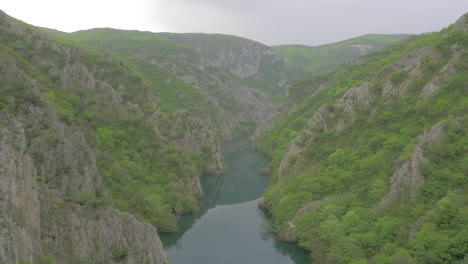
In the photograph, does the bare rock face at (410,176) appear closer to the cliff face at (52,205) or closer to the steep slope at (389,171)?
the steep slope at (389,171)

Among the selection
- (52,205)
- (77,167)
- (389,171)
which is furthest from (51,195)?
(389,171)

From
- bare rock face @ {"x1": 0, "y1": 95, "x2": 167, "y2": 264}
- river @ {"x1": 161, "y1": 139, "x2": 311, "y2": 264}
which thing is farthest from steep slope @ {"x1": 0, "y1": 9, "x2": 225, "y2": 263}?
river @ {"x1": 161, "y1": 139, "x2": 311, "y2": 264}

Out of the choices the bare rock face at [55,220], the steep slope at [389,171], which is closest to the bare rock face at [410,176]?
the steep slope at [389,171]

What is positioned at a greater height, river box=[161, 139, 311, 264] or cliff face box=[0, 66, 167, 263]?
cliff face box=[0, 66, 167, 263]

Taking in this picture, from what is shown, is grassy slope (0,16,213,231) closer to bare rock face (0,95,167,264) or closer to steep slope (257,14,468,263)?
bare rock face (0,95,167,264)

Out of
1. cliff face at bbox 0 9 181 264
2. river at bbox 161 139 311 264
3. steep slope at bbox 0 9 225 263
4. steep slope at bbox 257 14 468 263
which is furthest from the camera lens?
river at bbox 161 139 311 264

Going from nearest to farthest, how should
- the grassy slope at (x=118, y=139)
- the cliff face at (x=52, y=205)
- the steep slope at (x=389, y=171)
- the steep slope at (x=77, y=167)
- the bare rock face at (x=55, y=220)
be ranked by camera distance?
1. the bare rock face at (x=55, y=220)
2. the cliff face at (x=52, y=205)
3. the steep slope at (x=77, y=167)
4. the steep slope at (x=389, y=171)
5. the grassy slope at (x=118, y=139)

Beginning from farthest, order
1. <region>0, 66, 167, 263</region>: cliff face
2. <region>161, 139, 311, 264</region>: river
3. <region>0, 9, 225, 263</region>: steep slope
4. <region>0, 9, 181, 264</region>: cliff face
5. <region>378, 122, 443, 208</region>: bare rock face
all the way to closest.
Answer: <region>161, 139, 311, 264</region>: river, <region>378, 122, 443, 208</region>: bare rock face, <region>0, 9, 225, 263</region>: steep slope, <region>0, 9, 181, 264</region>: cliff face, <region>0, 66, 167, 263</region>: cliff face
